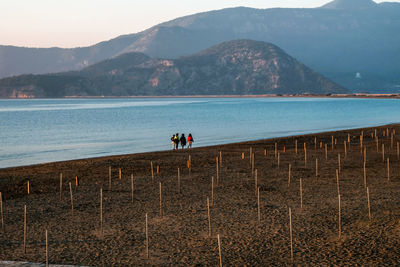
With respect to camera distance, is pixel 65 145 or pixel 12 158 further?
pixel 65 145

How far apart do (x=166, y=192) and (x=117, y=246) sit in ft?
28.9

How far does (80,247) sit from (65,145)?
50197 mm

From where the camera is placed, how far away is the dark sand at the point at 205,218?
626 inches

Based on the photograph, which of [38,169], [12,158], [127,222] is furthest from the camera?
[12,158]

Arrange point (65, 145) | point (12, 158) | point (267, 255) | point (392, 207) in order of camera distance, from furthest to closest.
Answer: point (65, 145) < point (12, 158) < point (392, 207) < point (267, 255)

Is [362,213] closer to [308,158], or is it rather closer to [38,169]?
[308,158]

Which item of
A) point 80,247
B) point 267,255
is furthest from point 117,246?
point 267,255

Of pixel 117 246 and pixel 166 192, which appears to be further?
pixel 166 192

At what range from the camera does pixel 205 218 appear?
20375 mm

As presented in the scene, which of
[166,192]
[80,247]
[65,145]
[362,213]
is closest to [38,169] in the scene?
[166,192]

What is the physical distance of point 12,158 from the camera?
52.5m

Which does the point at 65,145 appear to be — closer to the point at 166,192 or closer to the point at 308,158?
the point at 308,158

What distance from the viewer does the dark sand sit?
52.2ft

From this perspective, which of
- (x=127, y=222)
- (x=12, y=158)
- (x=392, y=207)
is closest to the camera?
(x=127, y=222)
